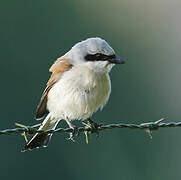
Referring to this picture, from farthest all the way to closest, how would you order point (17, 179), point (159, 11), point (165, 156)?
point (159, 11) < point (165, 156) < point (17, 179)

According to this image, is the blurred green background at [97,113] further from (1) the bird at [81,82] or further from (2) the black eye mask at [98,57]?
(2) the black eye mask at [98,57]

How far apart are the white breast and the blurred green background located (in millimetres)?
2947

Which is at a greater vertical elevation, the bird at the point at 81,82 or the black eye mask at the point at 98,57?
the black eye mask at the point at 98,57

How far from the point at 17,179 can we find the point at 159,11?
831 centimetres

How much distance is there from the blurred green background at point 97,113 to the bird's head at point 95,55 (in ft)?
9.99

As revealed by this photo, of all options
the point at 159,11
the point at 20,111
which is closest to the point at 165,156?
the point at 20,111

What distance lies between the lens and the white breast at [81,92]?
20.5 feet

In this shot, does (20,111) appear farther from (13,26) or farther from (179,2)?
(179,2)

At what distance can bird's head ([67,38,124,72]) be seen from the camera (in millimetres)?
6234

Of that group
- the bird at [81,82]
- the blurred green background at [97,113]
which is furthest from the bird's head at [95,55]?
the blurred green background at [97,113]

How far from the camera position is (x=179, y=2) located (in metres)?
15.3

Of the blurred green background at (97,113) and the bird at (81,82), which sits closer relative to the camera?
the bird at (81,82)

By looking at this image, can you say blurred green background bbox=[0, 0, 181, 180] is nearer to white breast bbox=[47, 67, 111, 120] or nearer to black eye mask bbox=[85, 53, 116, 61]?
white breast bbox=[47, 67, 111, 120]

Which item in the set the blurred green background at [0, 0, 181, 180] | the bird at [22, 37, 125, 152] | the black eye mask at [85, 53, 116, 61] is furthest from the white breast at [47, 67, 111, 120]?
the blurred green background at [0, 0, 181, 180]
